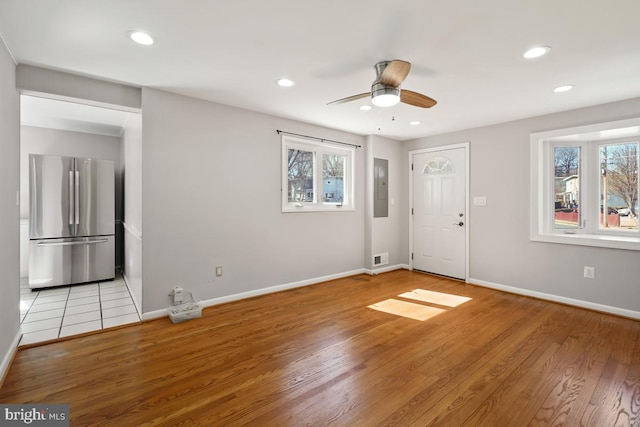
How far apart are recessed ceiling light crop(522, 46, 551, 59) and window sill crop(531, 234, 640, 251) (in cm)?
244

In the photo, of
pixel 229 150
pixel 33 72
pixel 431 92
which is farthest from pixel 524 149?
pixel 33 72

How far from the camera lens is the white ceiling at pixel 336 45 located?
185 centimetres

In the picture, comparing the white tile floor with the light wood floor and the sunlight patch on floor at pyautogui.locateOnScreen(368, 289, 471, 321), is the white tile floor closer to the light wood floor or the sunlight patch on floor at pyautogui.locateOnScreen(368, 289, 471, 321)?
the light wood floor

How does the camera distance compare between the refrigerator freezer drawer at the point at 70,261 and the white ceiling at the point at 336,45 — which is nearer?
the white ceiling at the point at 336,45

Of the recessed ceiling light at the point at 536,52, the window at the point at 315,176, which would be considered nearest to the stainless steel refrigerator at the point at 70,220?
the window at the point at 315,176

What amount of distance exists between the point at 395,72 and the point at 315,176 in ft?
8.30

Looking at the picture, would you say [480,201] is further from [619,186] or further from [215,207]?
[215,207]

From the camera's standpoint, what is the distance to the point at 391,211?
5.55 metres

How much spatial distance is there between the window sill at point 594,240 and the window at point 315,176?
2.73 metres

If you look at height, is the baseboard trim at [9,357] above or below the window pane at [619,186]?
below

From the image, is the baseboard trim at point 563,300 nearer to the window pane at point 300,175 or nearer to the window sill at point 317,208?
the window sill at point 317,208

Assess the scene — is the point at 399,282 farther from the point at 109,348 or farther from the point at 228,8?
the point at 228,8

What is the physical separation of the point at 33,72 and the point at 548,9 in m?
3.96

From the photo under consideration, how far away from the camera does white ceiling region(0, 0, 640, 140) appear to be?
6.07ft
